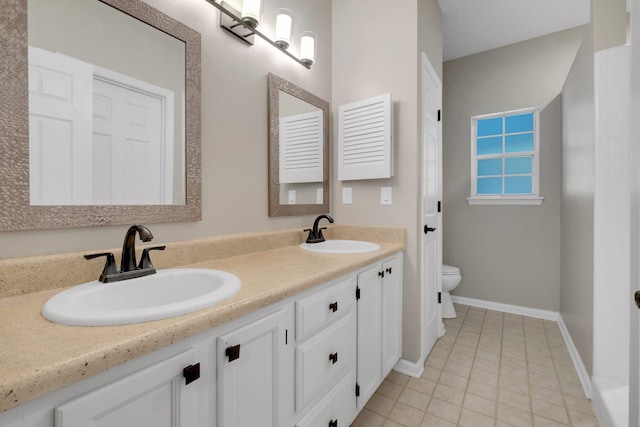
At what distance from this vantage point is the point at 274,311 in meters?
0.92

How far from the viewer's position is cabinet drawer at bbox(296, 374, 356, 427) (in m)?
1.10

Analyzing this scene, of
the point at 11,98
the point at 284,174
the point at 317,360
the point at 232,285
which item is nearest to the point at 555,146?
the point at 284,174

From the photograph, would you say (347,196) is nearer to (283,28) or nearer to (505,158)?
(283,28)

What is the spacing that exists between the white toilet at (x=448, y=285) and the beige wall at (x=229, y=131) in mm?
1752

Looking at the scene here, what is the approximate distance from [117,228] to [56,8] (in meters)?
0.73

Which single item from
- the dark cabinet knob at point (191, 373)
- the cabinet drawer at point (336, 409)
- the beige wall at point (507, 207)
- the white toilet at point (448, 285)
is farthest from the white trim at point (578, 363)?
the dark cabinet knob at point (191, 373)

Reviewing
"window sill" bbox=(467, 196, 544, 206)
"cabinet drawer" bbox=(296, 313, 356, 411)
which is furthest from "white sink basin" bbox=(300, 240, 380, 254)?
"window sill" bbox=(467, 196, 544, 206)

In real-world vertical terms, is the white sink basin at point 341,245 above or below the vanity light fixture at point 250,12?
below

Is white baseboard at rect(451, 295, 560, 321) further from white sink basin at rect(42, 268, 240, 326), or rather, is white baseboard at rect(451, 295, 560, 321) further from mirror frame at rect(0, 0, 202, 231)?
mirror frame at rect(0, 0, 202, 231)

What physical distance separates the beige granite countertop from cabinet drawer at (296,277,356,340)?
0.25 feet

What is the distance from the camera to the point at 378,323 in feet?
5.20

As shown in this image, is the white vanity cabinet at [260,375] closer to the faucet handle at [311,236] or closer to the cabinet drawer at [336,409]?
the cabinet drawer at [336,409]

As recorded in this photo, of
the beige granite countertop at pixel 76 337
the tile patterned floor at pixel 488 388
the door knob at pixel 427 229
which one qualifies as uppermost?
the door knob at pixel 427 229

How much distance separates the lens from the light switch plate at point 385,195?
6.55 ft
